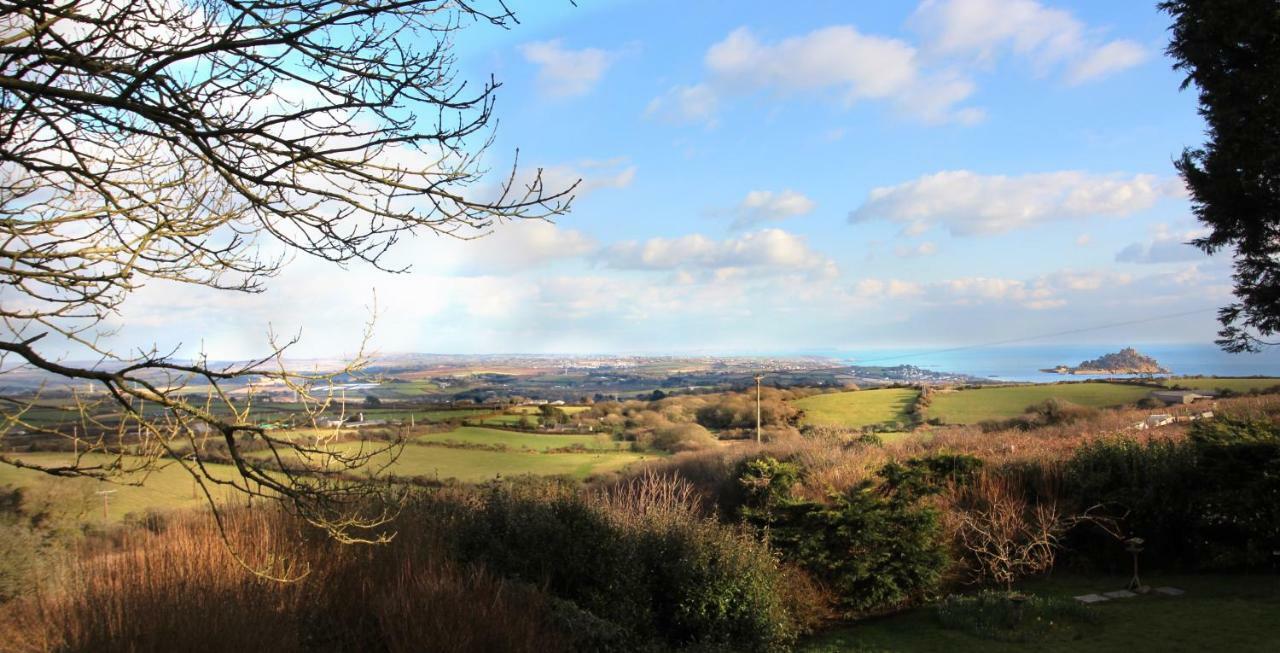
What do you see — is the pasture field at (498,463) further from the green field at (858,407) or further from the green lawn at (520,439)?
the green field at (858,407)

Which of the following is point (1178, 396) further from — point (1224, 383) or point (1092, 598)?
point (1092, 598)

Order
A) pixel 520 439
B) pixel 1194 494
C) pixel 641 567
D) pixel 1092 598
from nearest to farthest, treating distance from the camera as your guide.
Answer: pixel 641 567, pixel 1092 598, pixel 1194 494, pixel 520 439

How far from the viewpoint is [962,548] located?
11258 mm

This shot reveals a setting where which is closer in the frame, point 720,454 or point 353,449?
point 353,449

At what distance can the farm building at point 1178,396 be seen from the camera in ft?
71.1

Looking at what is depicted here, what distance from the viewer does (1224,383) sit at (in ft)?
80.4

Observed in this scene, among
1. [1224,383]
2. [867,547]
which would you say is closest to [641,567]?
[867,547]

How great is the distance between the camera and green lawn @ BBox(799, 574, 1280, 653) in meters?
6.75

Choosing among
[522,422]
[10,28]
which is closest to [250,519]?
[10,28]

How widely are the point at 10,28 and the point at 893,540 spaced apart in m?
10.4

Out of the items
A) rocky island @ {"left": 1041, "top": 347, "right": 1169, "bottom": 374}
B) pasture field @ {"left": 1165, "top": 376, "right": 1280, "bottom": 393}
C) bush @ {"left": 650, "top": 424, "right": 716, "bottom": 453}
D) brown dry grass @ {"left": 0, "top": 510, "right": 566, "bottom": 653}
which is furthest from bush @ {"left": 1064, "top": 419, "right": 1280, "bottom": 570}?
rocky island @ {"left": 1041, "top": 347, "right": 1169, "bottom": 374}

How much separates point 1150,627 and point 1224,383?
23.0 meters

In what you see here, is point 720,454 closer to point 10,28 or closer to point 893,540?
point 893,540

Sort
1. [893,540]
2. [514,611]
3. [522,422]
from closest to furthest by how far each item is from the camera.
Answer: [514,611] < [893,540] < [522,422]
